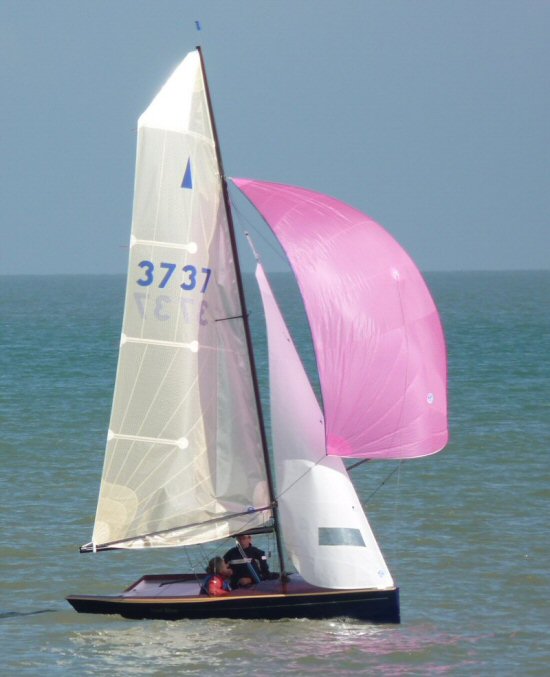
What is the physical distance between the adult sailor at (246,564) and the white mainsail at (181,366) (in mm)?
303

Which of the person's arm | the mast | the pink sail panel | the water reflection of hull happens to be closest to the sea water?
the water reflection of hull

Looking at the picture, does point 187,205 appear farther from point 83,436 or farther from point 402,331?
point 83,436

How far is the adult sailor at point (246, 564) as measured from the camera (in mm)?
22109

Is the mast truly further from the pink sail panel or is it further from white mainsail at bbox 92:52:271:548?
the pink sail panel

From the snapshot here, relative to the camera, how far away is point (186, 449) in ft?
Answer: 72.5

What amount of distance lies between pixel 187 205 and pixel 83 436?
21.3 metres

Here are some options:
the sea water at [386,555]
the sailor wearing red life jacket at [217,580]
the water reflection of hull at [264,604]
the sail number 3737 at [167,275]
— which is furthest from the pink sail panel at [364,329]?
the sea water at [386,555]

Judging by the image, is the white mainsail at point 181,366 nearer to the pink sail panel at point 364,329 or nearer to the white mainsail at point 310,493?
the white mainsail at point 310,493

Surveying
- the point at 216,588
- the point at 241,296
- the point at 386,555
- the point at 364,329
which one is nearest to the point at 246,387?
the point at 241,296

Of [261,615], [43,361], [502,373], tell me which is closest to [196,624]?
[261,615]

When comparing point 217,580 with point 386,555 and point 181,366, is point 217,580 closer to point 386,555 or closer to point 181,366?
point 181,366

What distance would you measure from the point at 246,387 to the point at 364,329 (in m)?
2.26

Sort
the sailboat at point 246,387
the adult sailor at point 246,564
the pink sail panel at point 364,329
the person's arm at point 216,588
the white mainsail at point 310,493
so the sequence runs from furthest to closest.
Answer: the adult sailor at point 246,564 < the person's arm at point 216,588 < the white mainsail at point 310,493 < the sailboat at point 246,387 < the pink sail panel at point 364,329

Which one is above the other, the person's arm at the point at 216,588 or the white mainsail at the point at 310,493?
the white mainsail at the point at 310,493
